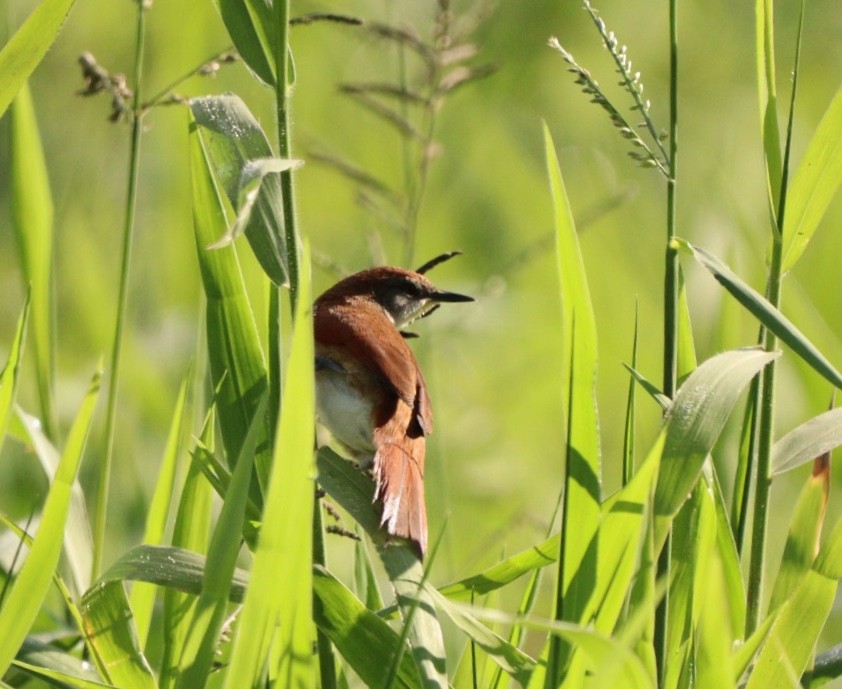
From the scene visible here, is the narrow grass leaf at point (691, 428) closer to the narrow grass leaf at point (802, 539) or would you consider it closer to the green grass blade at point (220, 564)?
the narrow grass leaf at point (802, 539)

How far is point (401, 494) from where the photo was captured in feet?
6.23

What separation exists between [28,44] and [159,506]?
2.34 ft

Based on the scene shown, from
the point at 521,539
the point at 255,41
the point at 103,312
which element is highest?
the point at 255,41

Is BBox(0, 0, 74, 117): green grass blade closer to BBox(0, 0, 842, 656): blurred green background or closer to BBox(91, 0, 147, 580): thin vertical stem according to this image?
BBox(91, 0, 147, 580): thin vertical stem

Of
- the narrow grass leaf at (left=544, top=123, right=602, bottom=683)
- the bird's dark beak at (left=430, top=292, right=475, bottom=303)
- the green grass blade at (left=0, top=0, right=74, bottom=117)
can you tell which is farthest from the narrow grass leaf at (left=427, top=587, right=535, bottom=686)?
A: the bird's dark beak at (left=430, top=292, right=475, bottom=303)

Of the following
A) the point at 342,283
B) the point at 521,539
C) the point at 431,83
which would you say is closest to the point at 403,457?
the point at 342,283

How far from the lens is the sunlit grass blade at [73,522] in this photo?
6.81ft

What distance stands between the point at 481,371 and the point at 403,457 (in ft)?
10.2

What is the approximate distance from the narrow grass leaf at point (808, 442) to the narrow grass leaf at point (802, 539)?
0.07 metres

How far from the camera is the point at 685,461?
1.60 meters

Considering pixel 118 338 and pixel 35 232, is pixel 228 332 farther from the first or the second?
pixel 35 232

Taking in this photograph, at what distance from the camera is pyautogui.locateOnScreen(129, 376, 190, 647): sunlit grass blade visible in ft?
6.36

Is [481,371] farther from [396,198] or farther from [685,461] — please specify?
[685,461]

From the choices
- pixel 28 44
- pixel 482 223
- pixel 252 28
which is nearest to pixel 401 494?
pixel 252 28
